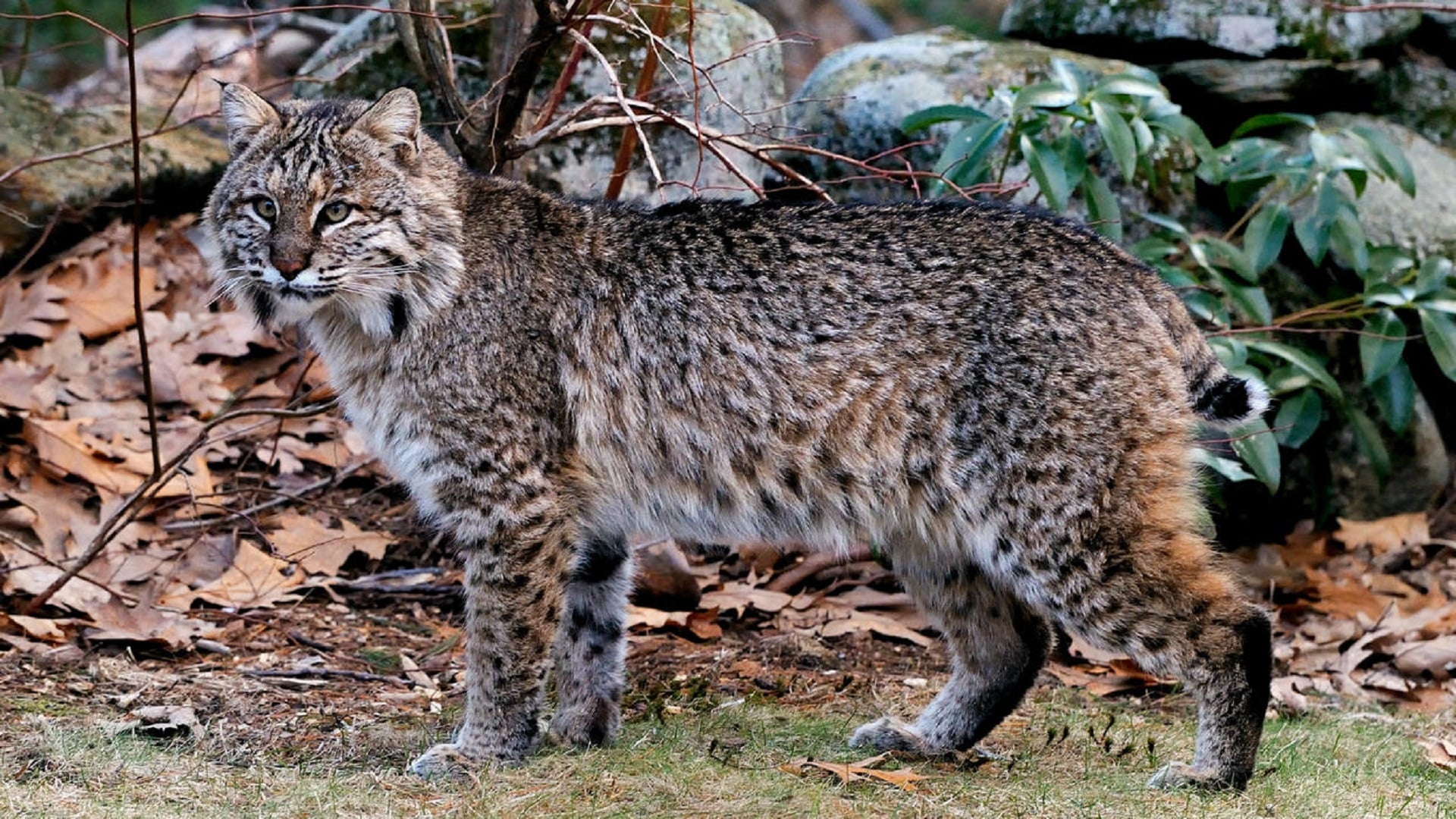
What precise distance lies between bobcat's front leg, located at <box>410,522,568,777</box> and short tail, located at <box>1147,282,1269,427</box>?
2.08 m

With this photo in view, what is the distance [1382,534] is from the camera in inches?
314

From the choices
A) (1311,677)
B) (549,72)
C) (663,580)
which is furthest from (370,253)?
(1311,677)

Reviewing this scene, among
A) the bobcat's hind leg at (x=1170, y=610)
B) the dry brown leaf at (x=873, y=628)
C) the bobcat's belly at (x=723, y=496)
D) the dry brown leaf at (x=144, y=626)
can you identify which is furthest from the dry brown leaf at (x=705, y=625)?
the bobcat's hind leg at (x=1170, y=610)

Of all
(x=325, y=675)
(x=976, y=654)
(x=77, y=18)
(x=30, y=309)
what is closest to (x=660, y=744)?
(x=976, y=654)

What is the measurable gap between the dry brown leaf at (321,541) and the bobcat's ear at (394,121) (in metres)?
2.16

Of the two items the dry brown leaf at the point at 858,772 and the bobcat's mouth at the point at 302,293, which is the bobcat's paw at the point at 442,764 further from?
the bobcat's mouth at the point at 302,293

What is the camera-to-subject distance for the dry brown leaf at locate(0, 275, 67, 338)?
7.70 m

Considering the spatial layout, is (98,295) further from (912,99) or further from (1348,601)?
(1348,601)

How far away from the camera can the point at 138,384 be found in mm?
7840

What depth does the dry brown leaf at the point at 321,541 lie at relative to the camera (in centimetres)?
684

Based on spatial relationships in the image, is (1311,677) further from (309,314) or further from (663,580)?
(309,314)

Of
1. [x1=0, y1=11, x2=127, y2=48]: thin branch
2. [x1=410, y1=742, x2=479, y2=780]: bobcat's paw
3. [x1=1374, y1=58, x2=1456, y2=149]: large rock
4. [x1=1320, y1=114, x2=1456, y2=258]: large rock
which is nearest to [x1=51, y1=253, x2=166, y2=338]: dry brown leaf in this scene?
[x1=0, y1=11, x2=127, y2=48]: thin branch

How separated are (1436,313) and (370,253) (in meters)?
4.83

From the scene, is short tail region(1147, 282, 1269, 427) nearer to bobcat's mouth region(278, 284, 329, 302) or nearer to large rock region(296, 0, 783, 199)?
bobcat's mouth region(278, 284, 329, 302)
